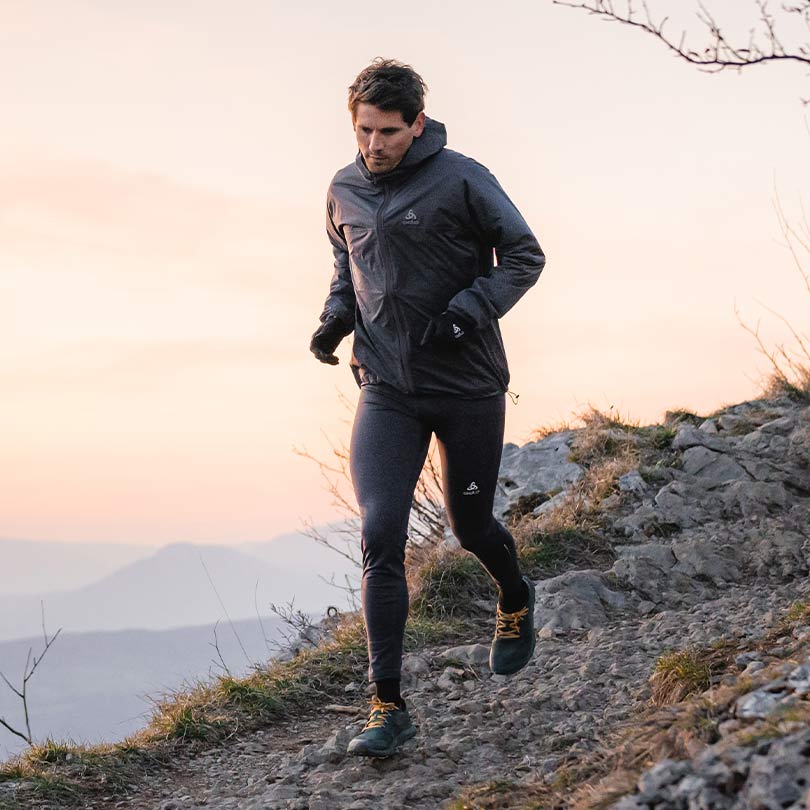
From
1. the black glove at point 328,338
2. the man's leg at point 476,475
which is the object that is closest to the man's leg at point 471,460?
the man's leg at point 476,475

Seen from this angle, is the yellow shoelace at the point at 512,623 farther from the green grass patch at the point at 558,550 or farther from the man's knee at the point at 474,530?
the green grass patch at the point at 558,550

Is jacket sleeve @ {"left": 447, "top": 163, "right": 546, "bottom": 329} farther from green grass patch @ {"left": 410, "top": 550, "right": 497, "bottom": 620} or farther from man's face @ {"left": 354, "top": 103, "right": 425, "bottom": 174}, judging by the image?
green grass patch @ {"left": 410, "top": 550, "right": 497, "bottom": 620}

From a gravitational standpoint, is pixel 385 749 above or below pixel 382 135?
below

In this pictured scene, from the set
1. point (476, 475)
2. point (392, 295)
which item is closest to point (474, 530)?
point (476, 475)

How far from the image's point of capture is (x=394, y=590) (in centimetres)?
443

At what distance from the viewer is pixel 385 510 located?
4.42 meters

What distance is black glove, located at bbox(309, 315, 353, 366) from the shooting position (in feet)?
15.9

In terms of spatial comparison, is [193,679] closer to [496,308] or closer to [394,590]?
[394,590]

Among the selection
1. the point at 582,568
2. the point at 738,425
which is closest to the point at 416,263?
the point at 582,568

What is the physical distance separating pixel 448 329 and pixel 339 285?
0.74 meters

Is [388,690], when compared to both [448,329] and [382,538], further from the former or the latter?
[448,329]

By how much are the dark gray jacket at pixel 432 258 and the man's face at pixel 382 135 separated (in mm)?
53

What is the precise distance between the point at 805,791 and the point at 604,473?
640 cm

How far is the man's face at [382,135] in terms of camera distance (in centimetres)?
442
